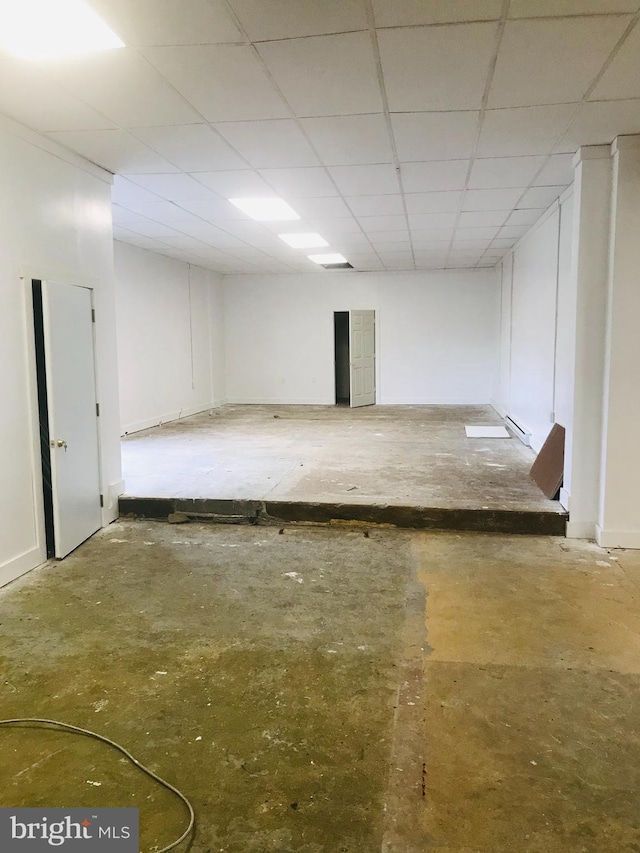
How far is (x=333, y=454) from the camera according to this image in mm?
6848

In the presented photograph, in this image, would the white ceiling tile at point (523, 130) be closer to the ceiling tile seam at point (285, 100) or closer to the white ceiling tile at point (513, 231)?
the ceiling tile seam at point (285, 100)

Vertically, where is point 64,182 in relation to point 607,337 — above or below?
above

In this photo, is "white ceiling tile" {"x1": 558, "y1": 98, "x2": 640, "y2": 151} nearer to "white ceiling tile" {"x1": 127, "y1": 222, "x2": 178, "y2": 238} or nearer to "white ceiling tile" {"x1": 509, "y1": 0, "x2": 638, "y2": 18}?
"white ceiling tile" {"x1": 509, "y1": 0, "x2": 638, "y2": 18}

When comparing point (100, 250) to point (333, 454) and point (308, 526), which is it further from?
point (333, 454)

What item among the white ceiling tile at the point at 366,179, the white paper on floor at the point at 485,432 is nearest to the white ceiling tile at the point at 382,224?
the white ceiling tile at the point at 366,179

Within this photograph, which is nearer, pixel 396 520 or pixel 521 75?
pixel 521 75

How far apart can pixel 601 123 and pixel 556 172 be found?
43.9 inches

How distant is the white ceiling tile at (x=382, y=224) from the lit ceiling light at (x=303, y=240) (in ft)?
2.52

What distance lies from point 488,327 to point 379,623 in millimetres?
9220

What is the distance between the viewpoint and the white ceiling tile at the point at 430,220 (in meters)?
6.48

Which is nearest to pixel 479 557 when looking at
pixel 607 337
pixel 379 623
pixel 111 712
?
pixel 379 623

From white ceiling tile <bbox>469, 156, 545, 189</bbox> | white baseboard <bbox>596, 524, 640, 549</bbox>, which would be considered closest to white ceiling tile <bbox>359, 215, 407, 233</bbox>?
white ceiling tile <bbox>469, 156, 545, 189</bbox>

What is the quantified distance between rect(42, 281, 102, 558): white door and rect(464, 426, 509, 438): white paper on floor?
16.9ft

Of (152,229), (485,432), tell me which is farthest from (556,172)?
(152,229)
